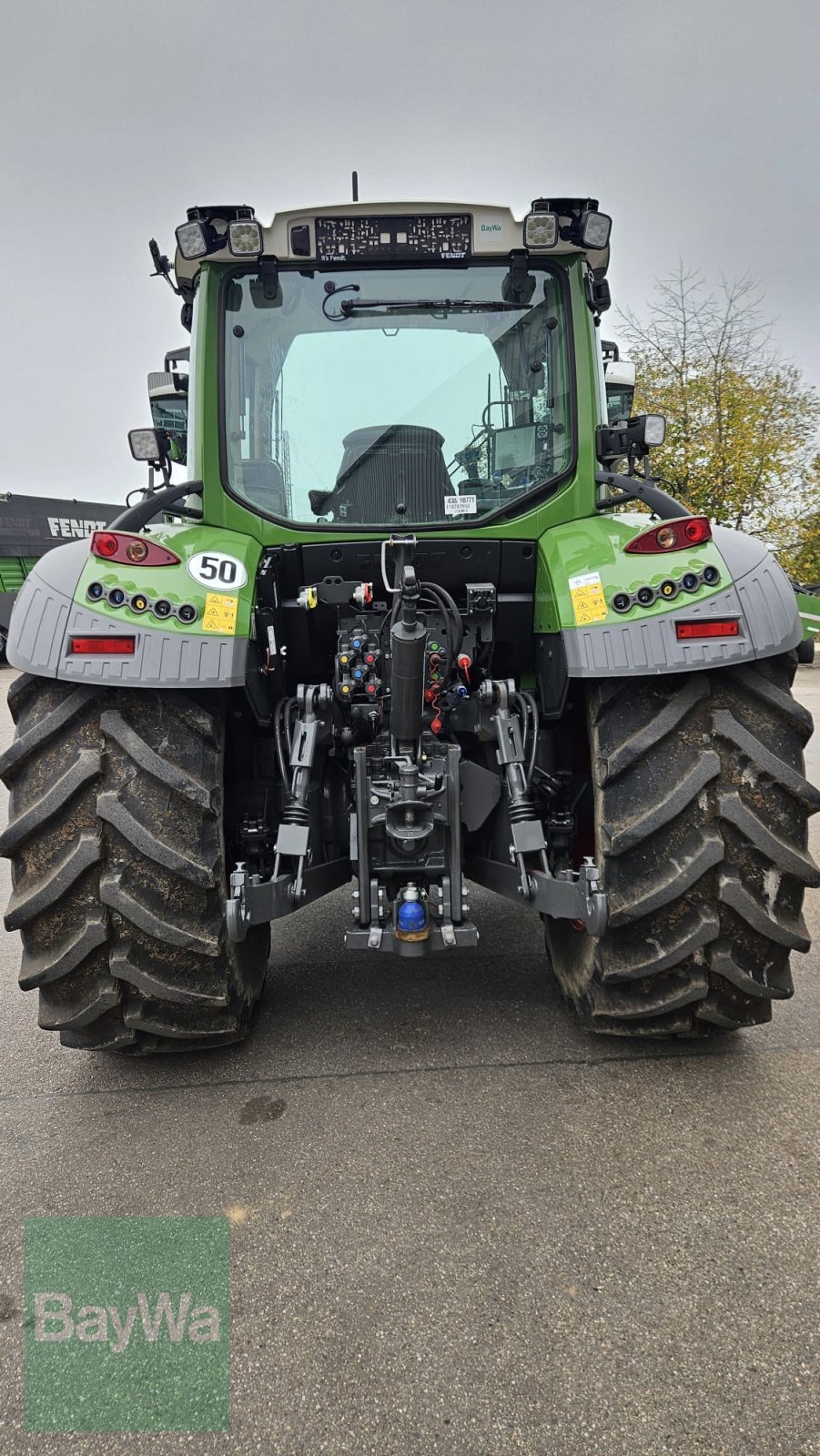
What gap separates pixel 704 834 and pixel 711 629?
562 millimetres

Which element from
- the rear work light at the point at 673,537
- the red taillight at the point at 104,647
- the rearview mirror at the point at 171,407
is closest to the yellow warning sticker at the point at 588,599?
the rear work light at the point at 673,537

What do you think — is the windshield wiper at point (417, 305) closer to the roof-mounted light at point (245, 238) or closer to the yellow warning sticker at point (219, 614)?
the roof-mounted light at point (245, 238)

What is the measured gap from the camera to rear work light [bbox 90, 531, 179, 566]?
2293mm

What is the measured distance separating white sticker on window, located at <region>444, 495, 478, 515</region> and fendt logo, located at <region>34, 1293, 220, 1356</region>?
7.68ft

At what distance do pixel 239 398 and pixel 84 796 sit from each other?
Result: 1516mm

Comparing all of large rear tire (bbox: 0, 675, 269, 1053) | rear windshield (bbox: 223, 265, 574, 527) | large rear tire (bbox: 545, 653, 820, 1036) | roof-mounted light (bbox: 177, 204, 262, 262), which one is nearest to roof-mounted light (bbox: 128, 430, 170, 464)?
rear windshield (bbox: 223, 265, 574, 527)

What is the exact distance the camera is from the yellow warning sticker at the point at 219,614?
7.41 ft

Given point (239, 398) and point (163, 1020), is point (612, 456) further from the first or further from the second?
point (163, 1020)

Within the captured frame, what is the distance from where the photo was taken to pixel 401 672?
7.86 ft

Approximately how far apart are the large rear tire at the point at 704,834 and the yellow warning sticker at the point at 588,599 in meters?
0.20

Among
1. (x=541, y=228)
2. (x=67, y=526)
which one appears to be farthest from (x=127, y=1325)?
(x=67, y=526)

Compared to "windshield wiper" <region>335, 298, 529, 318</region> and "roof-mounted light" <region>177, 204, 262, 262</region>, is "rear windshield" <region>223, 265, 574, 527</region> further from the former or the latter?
"roof-mounted light" <region>177, 204, 262, 262</region>

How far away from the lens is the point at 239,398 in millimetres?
2826

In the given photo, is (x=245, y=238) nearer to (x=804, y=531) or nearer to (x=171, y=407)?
(x=171, y=407)
